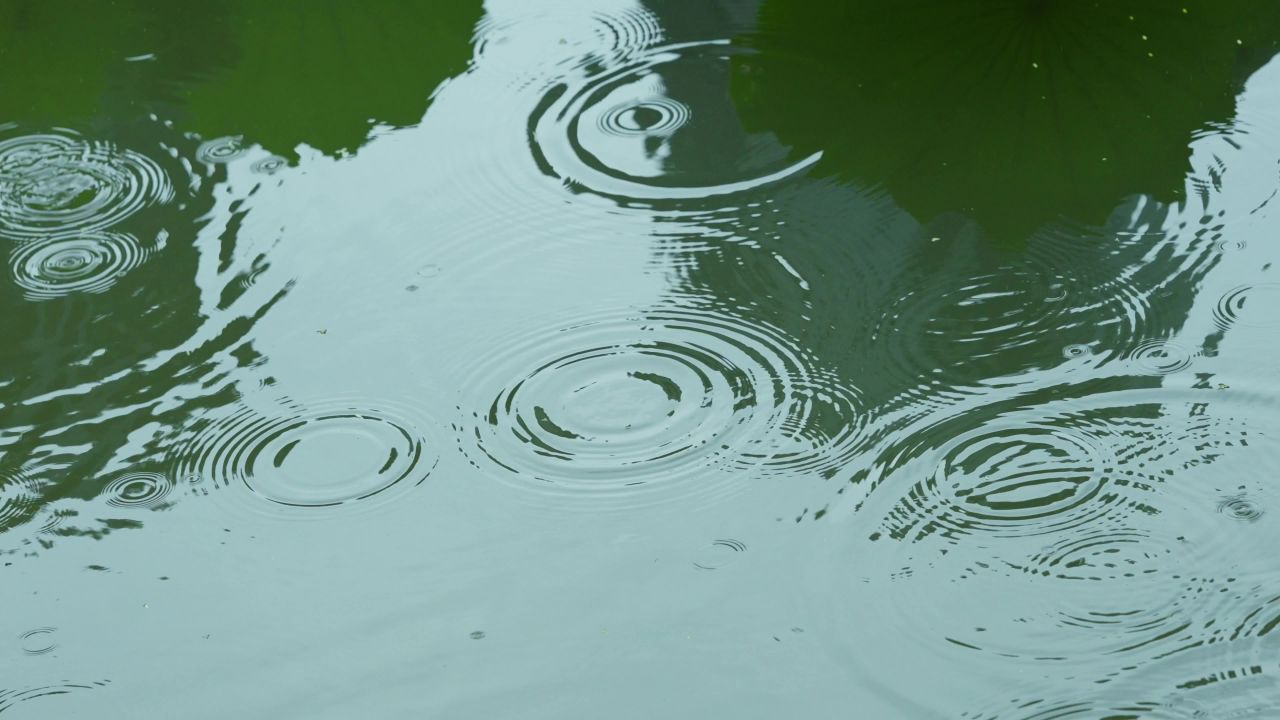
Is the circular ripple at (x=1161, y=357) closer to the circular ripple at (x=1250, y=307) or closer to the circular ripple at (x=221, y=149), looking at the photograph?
the circular ripple at (x=1250, y=307)

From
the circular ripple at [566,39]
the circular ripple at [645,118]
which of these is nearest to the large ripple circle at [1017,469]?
the circular ripple at [645,118]

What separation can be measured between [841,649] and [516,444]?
2.09 ft

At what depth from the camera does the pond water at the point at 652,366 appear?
1.92 metres

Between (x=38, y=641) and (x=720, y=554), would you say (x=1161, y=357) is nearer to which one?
(x=720, y=554)

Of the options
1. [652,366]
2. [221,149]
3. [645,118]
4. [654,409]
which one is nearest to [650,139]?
[645,118]

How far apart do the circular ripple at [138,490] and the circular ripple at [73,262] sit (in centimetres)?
53

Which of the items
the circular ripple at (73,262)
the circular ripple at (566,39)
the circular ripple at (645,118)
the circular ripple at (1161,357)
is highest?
the circular ripple at (566,39)

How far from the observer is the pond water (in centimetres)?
192

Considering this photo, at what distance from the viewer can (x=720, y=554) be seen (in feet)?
6.63

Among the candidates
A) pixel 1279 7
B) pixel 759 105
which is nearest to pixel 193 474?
pixel 759 105

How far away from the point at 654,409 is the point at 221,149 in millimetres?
1257

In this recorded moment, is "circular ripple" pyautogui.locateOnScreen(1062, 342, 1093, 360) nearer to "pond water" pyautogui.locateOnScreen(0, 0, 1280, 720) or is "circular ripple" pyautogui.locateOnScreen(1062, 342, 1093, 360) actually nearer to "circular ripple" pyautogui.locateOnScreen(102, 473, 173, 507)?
"pond water" pyautogui.locateOnScreen(0, 0, 1280, 720)

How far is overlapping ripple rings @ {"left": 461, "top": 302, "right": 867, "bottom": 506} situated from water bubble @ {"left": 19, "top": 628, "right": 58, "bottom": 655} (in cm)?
66

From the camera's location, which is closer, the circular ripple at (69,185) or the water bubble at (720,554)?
the water bubble at (720,554)
